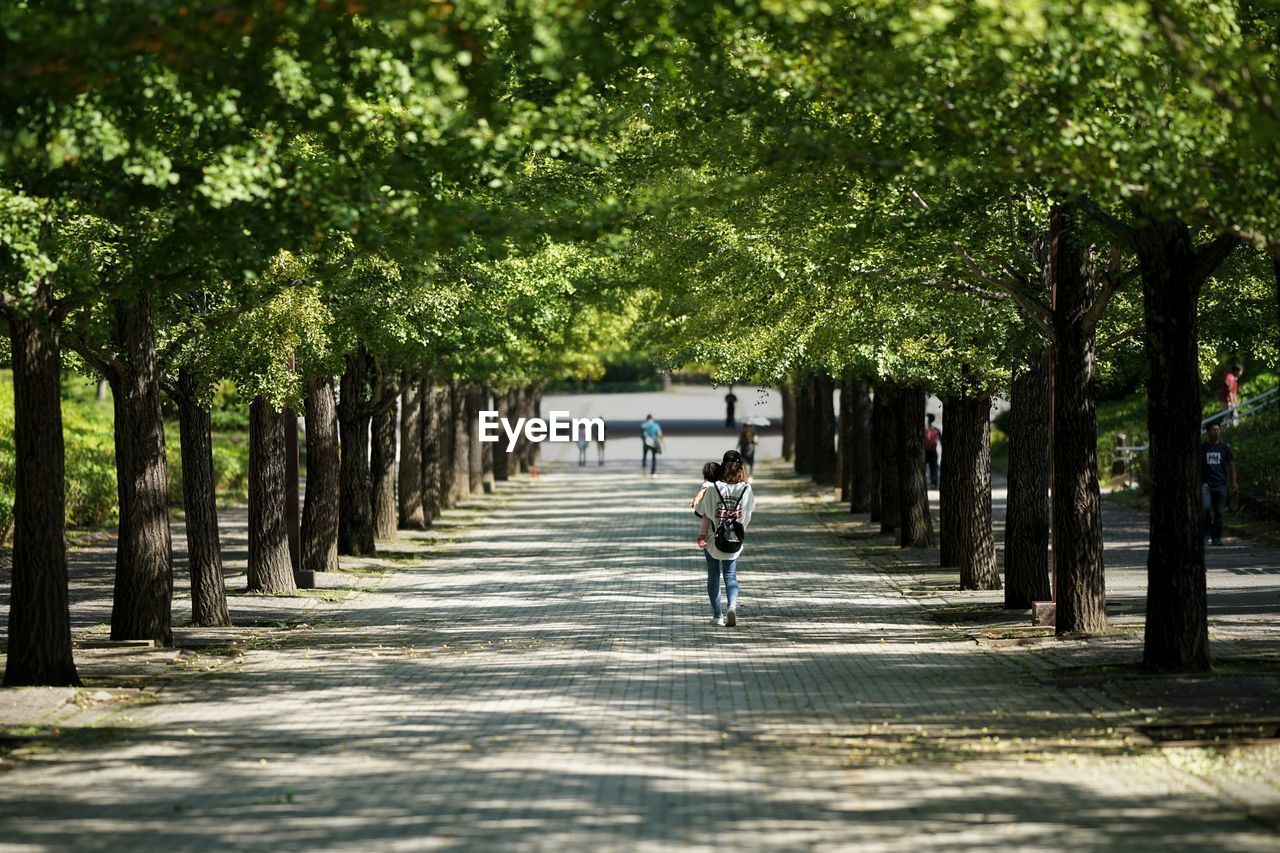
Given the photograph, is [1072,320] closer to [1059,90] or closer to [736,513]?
[736,513]

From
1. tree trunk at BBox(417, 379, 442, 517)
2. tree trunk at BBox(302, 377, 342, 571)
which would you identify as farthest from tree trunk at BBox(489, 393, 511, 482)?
tree trunk at BBox(302, 377, 342, 571)

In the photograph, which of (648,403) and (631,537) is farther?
(648,403)

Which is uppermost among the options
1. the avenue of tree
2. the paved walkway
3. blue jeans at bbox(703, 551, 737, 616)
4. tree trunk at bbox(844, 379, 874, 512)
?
the avenue of tree

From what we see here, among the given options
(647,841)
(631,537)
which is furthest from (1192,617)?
(631,537)

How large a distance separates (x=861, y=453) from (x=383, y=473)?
10.5 metres

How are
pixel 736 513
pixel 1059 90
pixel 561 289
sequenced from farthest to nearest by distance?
pixel 561 289 → pixel 736 513 → pixel 1059 90

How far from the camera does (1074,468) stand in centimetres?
1716

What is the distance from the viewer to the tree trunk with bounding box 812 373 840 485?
4581cm

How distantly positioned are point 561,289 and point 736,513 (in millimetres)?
9754

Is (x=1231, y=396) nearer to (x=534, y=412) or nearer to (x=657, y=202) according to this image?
(x=657, y=202)

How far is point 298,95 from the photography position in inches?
433

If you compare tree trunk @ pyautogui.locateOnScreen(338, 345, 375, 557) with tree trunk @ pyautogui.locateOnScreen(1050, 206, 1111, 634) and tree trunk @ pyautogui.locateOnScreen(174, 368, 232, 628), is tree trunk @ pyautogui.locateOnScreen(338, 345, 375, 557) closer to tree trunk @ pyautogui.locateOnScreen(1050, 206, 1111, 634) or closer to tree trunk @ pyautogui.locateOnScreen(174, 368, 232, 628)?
tree trunk @ pyautogui.locateOnScreen(174, 368, 232, 628)

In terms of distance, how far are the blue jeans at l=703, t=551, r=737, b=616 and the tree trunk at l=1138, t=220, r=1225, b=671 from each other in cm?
544

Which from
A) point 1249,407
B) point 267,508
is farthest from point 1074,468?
point 1249,407
